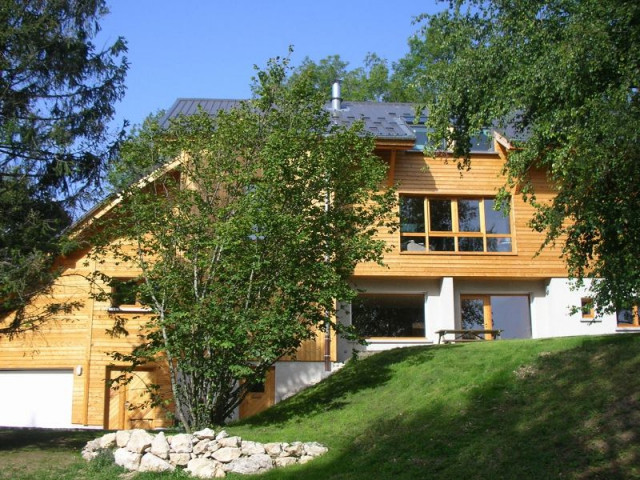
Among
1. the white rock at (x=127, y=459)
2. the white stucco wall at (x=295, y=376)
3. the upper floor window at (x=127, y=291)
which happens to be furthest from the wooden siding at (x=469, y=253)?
the white rock at (x=127, y=459)

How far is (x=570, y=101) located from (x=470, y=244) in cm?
1042

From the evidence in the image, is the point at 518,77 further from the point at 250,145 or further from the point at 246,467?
the point at 246,467

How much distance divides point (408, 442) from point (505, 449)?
65.2 inches

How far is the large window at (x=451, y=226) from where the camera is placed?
21.0m

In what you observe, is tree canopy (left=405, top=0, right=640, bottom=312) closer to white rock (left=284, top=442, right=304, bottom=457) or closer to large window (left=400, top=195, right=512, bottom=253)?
white rock (left=284, top=442, right=304, bottom=457)

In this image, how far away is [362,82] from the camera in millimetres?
39156

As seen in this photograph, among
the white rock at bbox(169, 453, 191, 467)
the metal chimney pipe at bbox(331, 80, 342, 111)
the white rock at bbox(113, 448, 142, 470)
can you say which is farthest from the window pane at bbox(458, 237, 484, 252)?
the white rock at bbox(113, 448, 142, 470)

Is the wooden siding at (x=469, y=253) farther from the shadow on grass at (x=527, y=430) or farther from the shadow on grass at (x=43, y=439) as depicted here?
the shadow on grass at (x=43, y=439)

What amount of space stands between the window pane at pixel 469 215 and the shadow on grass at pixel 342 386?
5.96 metres

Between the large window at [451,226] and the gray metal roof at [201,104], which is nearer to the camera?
the large window at [451,226]

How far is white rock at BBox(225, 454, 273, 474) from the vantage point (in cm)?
1116

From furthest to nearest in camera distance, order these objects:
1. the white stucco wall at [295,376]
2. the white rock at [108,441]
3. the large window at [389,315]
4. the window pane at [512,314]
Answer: the window pane at [512,314], the large window at [389,315], the white stucco wall at [295,376], the white rock at [108,441]

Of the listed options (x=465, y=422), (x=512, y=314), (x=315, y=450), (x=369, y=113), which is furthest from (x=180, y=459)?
(x=369, y=113)

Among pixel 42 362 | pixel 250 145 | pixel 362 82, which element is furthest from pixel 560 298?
pixel 362 82
